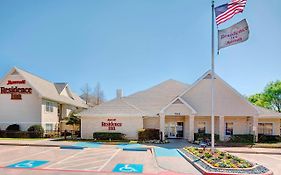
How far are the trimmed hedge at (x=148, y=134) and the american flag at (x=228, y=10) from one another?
16.3m

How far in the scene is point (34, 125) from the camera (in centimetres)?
3441

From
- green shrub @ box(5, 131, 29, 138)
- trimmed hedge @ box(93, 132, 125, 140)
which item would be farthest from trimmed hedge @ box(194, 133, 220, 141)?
green shrub @ box(5, 131, 29, 138)

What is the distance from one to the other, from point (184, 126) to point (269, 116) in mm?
10132

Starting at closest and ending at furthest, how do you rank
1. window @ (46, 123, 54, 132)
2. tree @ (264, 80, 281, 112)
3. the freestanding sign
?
the freestanding sign → window @ (46, 123, 54, 132) → tree @ (264, 80, 281, 112)

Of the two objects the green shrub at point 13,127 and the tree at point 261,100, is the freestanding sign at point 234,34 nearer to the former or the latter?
the green shrub at point 13,127

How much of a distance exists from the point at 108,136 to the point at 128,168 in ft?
54.2

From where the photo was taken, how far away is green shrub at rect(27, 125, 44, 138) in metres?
33.8

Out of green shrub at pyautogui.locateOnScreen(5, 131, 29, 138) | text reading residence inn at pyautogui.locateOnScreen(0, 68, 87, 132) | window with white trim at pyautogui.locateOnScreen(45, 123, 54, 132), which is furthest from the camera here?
window with white trim at pyautogui.locateOnScreen(45, 123, 54, 132)

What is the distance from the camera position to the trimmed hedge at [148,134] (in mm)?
29594

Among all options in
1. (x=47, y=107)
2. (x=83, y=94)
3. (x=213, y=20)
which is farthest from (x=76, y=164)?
(x=83, y=94)

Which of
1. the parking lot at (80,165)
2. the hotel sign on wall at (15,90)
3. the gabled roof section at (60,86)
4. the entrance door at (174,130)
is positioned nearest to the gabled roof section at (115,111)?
the entrance door at (174,130)

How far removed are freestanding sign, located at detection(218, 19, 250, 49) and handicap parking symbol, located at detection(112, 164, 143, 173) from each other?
914cm

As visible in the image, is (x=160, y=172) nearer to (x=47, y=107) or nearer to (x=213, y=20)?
(x=213, y=20)

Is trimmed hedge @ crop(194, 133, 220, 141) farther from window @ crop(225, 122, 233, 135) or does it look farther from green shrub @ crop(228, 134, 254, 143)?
window @ crop(225, 122, 233, 135)
